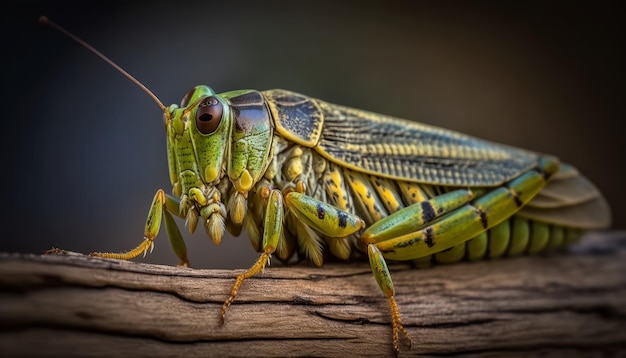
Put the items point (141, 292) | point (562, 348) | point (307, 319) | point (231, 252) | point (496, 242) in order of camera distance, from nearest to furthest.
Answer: point (141, 292), point (307, 319), point (562, 348), point (496, 242), point (231, 252)

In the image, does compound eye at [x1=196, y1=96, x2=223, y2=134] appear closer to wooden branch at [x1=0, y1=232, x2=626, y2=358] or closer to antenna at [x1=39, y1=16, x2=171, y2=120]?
antenna at [x1=39, y1=16, x2=171, y2=120]

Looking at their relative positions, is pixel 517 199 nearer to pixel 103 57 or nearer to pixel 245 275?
pixel 245 275

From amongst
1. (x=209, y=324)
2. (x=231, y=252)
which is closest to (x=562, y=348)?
(x=209, y=324)

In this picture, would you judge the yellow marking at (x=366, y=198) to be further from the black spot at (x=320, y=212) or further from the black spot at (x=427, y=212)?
the black spot at (x=320, y=212)

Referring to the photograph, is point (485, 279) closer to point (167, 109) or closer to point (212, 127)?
point (212, 127)

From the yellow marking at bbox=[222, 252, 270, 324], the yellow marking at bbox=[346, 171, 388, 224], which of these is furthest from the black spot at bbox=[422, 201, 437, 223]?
the yellow marking at bbox=[222, 252, 270, 324]

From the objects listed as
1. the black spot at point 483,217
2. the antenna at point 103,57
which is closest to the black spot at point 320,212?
the antenna at point 103,57
